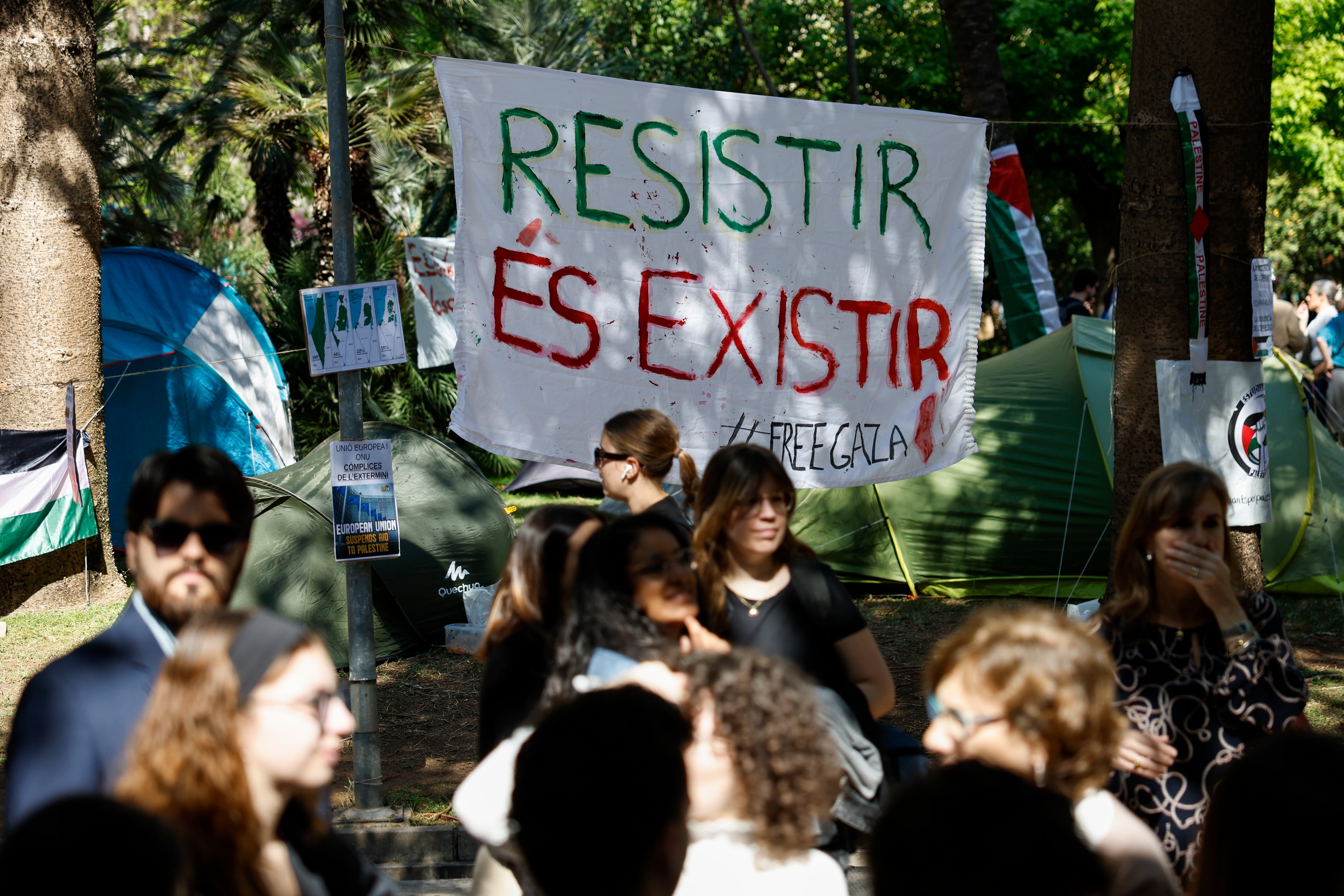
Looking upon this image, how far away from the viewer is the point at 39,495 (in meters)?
8.20

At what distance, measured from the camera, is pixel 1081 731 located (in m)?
1.97

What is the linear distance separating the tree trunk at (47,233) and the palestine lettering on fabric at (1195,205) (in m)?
7.17

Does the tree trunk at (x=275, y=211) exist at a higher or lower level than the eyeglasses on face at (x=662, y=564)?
higher

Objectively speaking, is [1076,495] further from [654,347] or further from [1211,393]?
[654,347]

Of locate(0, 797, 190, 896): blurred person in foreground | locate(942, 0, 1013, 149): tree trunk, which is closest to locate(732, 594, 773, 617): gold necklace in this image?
locate(0, 797, 190, 896): blurred person in foreground

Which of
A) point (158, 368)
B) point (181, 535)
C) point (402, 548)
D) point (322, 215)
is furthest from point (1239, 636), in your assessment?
point (322, 215)

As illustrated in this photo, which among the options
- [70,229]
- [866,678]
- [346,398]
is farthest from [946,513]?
[70,229]

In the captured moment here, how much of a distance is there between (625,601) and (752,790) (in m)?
0.59

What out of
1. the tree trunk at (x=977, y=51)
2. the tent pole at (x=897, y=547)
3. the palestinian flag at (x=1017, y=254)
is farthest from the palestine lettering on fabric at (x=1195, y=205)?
the tree trunk at (x=977, y=51)

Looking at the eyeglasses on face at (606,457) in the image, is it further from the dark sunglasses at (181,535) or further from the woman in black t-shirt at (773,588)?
the dark sunglasses at (181,535)

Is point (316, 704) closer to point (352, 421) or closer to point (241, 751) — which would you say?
point (241, 751)

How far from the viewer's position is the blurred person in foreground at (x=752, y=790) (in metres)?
1.91

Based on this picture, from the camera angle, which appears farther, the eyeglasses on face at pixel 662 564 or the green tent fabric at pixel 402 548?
the green tent fabric at pixel 402 548

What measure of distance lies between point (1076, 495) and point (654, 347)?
460 cm
